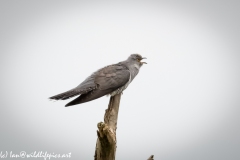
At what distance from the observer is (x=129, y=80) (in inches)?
348

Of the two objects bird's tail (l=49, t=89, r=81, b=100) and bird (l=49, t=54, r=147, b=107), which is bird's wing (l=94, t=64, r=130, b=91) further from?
bird's tail (l=49, t=89, r=81, b=100)

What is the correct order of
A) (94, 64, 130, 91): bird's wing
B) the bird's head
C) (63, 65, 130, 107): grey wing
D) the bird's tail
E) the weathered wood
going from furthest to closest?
the bird's head, (94, 64, 130, 91): bird's wing, (63, 65, 130, 107): grey wing, the bird's tail, the weathered wood

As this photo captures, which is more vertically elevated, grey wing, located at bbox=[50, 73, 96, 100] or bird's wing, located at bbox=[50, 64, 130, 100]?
bird's wing, located at bbox=[50, 64, 130, 100]

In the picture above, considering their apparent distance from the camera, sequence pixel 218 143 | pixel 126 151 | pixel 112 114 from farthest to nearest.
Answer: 1. pixel 218 143
2. pixel 126 151
3. pixel 112 114

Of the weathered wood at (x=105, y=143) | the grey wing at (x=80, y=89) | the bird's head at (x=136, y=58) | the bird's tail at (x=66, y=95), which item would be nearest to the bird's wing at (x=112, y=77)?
the grey wing at (x=80, y=89)

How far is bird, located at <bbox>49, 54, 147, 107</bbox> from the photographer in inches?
293

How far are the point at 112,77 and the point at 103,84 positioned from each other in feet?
1.24

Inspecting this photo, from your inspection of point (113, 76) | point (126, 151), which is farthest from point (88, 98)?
point (126, 151)

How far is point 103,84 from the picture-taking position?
26.6 feet

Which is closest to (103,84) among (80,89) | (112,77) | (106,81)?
(106,81)

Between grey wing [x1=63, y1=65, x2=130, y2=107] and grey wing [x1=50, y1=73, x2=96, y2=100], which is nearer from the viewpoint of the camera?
grey wing [x1=50, y1=73, x2=96, y2=100]

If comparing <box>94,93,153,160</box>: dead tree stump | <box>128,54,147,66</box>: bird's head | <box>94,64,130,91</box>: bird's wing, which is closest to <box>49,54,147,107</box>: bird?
<box>94,64,130,91</box>: bird's wing

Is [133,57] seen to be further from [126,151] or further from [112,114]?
[126,151]

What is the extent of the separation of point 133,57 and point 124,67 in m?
1.04
